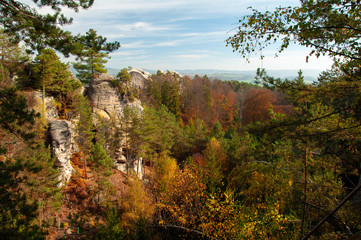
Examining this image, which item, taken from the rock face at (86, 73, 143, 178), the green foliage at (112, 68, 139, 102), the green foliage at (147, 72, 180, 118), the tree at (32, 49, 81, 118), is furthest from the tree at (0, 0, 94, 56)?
the green foliage at (147, 72, 180, 118)

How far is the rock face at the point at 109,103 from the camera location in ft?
74.7

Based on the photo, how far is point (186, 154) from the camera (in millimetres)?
30062

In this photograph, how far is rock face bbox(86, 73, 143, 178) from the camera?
74.7 ft

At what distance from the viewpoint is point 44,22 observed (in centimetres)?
565

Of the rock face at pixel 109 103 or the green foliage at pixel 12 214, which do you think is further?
the rock face at pixel 109 103

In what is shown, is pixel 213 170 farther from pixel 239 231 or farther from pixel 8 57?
pixel 8 57

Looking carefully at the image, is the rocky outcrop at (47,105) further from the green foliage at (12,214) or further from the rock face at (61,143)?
the green foliage at (12,214)

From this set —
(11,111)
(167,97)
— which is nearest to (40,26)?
(11,111)

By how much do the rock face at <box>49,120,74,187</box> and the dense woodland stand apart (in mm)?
663

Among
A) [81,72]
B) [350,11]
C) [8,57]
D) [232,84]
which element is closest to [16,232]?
[350,11]

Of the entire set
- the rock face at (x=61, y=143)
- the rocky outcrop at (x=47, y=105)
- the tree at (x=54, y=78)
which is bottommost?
the rock face at (x=61, y=143)

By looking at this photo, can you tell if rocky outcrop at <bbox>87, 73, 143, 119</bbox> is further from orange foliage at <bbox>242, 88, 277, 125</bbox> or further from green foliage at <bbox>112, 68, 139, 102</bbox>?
orange foliage at <bbox>242, 88, 277, 125</bbox>

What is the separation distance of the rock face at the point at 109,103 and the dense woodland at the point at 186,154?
1097mm

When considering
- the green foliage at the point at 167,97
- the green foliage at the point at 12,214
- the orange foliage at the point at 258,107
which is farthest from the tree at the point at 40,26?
the green foliage at the point at 167,97
